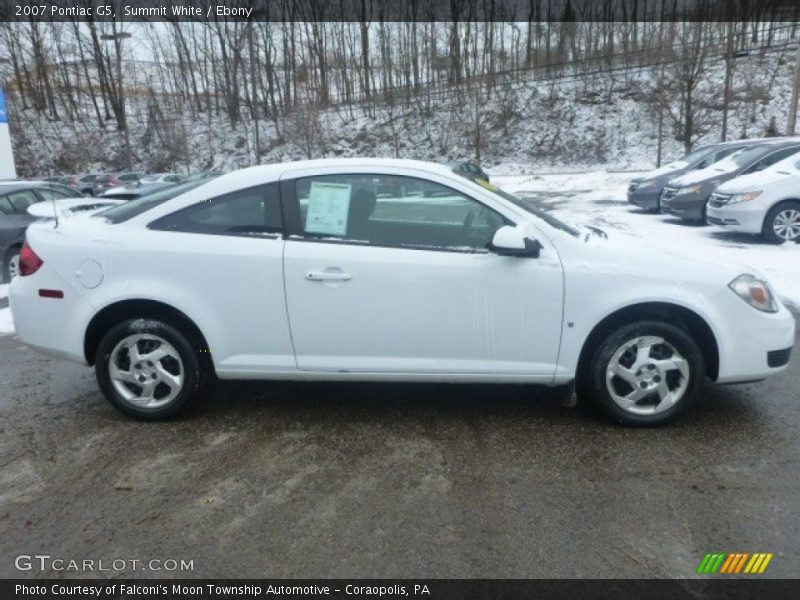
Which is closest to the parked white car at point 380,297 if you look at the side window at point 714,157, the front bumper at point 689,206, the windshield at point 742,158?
the front bumper at point 689,206

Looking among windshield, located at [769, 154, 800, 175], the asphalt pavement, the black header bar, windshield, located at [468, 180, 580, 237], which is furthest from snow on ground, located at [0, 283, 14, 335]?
the black header bar

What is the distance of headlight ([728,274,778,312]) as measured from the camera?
3765 millimetres

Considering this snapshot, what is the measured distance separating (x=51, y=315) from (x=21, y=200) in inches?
253

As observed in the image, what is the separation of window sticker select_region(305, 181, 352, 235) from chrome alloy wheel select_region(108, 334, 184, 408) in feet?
3.81

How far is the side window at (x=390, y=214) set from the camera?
384 centimetres

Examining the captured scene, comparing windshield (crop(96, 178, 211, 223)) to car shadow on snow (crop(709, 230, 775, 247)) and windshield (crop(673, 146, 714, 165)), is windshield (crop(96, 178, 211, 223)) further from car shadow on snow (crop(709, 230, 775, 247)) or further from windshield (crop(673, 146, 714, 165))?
windshield (crop(673, 146, 714, 165))

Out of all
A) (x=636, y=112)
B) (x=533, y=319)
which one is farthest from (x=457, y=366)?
(x=636, y=112)

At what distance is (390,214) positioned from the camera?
4023 millimetres

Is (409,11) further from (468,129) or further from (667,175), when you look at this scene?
(667,175)

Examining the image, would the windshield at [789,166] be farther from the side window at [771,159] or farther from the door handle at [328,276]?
the door handle at [328,276]

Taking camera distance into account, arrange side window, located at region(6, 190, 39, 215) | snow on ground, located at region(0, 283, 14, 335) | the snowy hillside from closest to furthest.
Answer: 1. snow on ground, located at region(0, 283, 14, 335)
2. side window, located at region(6, 190, 39, 215)
3. the snowy hillside

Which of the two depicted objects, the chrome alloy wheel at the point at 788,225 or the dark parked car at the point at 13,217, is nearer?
the dark parked car at the point at 13,217

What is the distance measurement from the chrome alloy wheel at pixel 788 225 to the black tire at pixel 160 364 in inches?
362

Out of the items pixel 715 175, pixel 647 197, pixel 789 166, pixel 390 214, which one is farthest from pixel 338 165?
pixel 647 197
